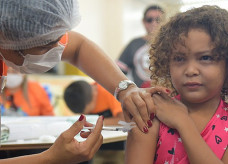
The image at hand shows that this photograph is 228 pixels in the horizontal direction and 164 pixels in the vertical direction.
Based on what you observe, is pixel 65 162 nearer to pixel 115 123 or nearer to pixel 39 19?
pixel 39 19

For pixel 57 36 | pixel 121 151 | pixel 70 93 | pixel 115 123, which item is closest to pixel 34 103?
pixel 70 93

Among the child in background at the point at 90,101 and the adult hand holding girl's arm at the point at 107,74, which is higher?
the adult hand holding girl's arm at the point at 107,74

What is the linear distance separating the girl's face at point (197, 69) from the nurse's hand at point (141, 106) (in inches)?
3.0

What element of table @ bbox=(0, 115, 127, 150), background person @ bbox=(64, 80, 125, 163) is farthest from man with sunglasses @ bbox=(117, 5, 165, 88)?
table @ bbox=(0, 115, 127, 150)

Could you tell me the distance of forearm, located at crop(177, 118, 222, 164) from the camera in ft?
3.83

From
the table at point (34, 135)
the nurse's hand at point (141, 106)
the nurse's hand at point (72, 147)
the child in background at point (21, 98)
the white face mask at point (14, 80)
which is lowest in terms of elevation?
the child in background at point (21, 98)

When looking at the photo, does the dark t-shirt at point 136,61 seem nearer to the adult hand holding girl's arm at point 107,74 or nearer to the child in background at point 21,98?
the child in background at point 21,98

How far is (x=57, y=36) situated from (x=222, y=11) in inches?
24.3

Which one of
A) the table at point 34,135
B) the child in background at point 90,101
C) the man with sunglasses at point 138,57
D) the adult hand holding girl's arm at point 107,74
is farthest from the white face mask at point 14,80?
the adult hand holding girl's arm at point 107,74

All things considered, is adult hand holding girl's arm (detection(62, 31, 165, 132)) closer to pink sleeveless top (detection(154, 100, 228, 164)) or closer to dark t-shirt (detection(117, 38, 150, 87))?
pink sleeveless top (detection(154, 100, 228, 164))

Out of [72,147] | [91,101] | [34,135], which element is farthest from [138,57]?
[72,147]

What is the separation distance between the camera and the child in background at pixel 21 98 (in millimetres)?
2928

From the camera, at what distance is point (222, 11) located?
1370 millimetres

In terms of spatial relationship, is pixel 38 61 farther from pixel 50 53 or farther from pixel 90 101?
pixel 90 101
